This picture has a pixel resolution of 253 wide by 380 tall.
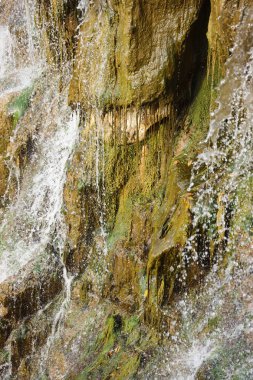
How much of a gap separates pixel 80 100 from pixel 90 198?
1258 millimetres

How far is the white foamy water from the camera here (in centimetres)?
668

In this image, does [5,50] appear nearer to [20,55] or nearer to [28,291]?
[20,55]

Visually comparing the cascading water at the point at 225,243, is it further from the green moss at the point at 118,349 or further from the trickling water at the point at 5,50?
the trickling water at the point at 5,50

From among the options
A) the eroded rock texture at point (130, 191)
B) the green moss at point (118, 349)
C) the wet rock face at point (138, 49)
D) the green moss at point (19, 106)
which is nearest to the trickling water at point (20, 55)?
the green moss at point (19, 106)

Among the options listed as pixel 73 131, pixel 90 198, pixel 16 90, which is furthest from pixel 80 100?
pixel 16 90

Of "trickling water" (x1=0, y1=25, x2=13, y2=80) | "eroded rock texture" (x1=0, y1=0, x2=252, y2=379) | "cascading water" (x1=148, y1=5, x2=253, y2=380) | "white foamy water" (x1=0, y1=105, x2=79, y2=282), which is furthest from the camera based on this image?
"trickling water" (x1=0, y1=25, x2=13, y2=80)

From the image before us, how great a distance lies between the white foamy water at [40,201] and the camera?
21.9 feet

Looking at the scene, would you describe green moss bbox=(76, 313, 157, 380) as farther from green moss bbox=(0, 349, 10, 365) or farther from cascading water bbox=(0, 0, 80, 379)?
green moss bbox=(0, 349, 10, 365)

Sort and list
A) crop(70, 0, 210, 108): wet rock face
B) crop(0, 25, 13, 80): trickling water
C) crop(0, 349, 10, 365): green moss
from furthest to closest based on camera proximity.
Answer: crop(0, 25, 13, 80): trickling water → crop(0, 349, 10, 365): green moss → crop(70, 0, 210, 108): wet rock face

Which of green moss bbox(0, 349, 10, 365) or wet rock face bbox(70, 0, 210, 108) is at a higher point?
wet rock face bbox(70, 0, 210, 108)

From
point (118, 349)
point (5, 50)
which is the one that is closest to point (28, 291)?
point (118, 349)

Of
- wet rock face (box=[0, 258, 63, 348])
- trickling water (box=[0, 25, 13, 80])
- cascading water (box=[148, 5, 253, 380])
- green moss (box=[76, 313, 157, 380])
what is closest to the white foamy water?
wet rock face (box=[0, 258, 63, 348])

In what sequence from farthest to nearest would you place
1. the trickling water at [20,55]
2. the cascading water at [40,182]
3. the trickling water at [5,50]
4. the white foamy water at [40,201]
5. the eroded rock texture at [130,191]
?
the trickling water at [5,50], the trickling water at [20,55], the white foamy water at [40,201], the cascading water at [40,182], the eroded rock texture at [130,191]

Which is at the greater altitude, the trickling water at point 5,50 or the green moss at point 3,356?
the trickling water at point 5,50
